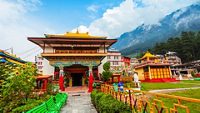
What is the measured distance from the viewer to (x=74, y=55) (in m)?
22.8

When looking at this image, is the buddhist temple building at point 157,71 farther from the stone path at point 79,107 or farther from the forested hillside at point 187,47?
the forested hillside at point 187,47

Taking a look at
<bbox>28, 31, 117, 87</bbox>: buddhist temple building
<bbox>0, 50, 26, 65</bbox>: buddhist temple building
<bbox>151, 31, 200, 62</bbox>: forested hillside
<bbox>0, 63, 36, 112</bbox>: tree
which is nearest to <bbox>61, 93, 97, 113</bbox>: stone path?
<bbox>0, 63, 36, 112</bbox>: tree

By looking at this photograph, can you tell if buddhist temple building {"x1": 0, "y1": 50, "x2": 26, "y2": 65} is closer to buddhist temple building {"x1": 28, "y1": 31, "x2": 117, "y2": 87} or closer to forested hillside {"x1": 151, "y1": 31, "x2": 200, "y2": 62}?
buddhist temple building {"x1": 28, "y1": 31, "x2": 117, "y2": 87}

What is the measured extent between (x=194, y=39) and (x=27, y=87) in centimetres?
7217

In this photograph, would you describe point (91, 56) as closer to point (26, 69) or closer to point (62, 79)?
point (62, 79)

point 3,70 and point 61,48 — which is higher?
point 61,48

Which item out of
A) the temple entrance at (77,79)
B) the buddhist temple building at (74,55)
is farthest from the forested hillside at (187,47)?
the temple entrance at (77,79)

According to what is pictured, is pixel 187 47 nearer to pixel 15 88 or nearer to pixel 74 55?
pixel 74 55

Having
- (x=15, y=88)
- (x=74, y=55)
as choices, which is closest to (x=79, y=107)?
(x=15, y=88)

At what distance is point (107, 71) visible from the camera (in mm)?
23516

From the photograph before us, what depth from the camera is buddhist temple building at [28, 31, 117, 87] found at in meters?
23.0

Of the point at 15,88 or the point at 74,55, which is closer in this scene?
the point at 15,88

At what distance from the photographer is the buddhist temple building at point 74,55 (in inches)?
907

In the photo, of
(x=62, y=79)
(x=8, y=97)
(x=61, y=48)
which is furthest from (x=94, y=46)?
(x=8, y=97)
